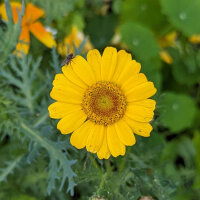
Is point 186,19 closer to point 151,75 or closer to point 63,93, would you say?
A: point 151,75

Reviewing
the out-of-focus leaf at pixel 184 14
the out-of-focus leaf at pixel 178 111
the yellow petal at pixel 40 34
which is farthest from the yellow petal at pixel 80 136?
the out-of-focus leaf at pixel 184 14

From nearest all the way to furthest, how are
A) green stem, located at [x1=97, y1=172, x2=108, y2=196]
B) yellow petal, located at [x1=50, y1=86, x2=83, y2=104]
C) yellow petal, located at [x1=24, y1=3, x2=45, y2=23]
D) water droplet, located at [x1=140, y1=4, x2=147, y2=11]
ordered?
yellow petal, located at [x1=50, y1=86, x2=83, y2=104] < green stem, located at [x1=97, y1=172, x2=108, y2=196] < yellow petal, located at [x1=24, y1=3, x2=45, y2=23] < water droplet, located at [x1=140, y1=4, x2=147, y2=11]

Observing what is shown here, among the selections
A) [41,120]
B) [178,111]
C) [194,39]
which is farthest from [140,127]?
[194,39]

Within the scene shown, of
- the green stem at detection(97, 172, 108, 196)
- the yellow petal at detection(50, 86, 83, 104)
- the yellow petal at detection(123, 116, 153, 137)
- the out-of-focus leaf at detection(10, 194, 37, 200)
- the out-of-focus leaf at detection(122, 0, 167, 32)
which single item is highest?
the yellow petal at detection(50, 86, 83, 104)

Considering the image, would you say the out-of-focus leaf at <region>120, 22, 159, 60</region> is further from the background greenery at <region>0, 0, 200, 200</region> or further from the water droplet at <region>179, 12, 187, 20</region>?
the water droplet at <region>179, 12, 187, 20</region>

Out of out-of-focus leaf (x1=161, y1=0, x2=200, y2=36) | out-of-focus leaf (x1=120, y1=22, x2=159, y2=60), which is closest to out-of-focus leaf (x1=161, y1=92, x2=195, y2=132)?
out-of-focus leaf (x1=120, y1=22, x2=159, y2=60)

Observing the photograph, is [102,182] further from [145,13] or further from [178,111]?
[145,13]
